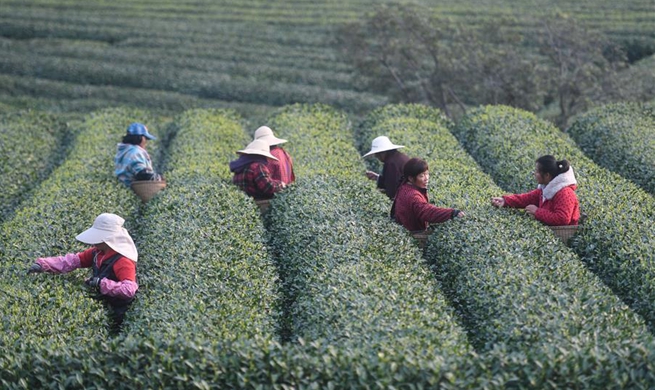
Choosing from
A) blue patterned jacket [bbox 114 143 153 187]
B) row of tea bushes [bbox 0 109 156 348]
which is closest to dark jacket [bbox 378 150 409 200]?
row of tea bushes [bbox 0 109 156 348]

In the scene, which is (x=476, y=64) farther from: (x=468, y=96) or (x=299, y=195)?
(x=299, y=195)

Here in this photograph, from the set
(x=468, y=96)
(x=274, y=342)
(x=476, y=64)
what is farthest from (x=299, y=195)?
(x=468, y=96)

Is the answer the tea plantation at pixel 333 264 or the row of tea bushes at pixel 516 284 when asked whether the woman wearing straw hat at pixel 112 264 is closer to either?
the tea plantation at pixel 333 264

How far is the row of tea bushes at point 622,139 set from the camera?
18.5 metres

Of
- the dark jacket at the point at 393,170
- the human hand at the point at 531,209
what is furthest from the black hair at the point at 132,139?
the human hand at the point at 531,209

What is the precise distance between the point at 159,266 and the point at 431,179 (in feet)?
19.8

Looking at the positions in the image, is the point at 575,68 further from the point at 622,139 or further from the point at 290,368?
the point at 290,368

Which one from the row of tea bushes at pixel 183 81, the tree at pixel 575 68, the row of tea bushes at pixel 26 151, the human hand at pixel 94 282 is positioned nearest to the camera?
the human hand at pixel 94 282

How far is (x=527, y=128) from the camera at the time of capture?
21406 mm

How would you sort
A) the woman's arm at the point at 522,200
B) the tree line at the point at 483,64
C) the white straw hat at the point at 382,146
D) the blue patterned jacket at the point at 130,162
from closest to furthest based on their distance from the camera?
the woman's arm at the point at 522,200
the white straw hat at the point at 382,146
the blue patterned jacket at the point at 130,162
the tree line at the point at 483,64

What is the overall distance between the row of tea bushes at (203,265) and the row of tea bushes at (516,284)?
270 centimetres

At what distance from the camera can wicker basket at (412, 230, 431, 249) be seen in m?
14.1

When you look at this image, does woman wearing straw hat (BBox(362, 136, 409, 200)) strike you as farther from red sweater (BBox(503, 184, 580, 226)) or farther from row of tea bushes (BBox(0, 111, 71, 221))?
row of tea bushes (BBox(0, 111, 71, 221))

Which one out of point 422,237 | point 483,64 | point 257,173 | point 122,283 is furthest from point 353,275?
point 483,64
